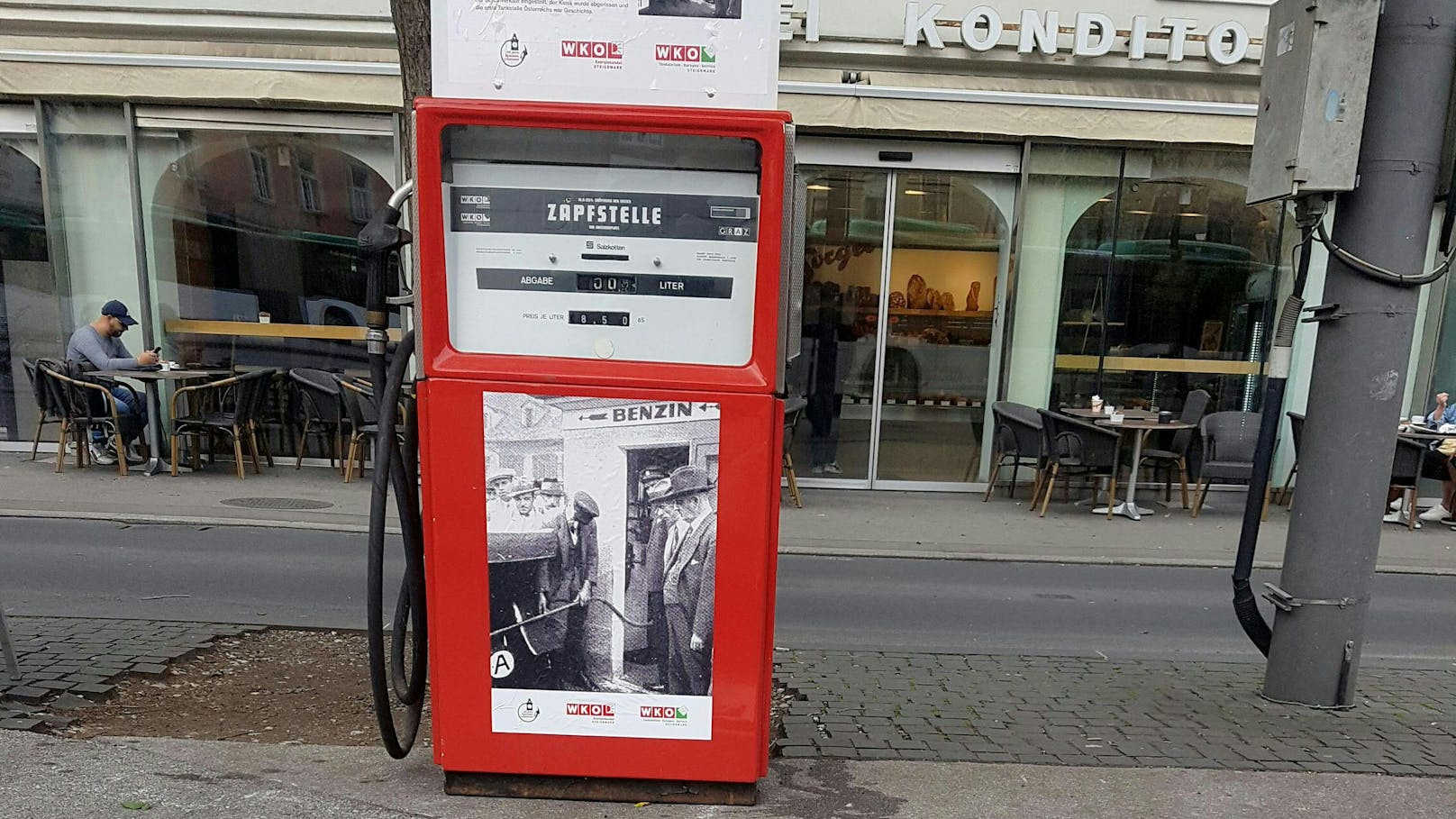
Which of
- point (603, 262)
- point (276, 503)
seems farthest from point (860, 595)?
point (276, 503)

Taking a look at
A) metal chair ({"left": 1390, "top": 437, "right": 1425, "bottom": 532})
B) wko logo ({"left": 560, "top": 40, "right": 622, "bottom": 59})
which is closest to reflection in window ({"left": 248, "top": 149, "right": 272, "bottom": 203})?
wko logo ({"left": 560, "top": 40, "right": 622, "bottom": 59})

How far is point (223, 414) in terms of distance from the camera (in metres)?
8.66

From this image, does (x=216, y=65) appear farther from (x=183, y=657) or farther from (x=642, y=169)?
(x=642, y=169)

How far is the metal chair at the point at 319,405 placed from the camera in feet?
28.0

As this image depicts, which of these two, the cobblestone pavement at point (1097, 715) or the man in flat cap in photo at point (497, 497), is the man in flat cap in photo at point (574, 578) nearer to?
the man in flat cap in photo at point (497, 497)

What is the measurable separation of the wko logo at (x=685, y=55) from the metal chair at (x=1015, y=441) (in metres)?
6.56

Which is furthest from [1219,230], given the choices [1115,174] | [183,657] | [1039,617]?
[183,657]

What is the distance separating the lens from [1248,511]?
12.2 ft

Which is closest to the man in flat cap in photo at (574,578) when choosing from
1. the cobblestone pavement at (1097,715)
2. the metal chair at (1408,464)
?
the cobblestone pavement at (1097,715)

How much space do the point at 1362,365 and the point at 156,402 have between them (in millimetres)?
9613

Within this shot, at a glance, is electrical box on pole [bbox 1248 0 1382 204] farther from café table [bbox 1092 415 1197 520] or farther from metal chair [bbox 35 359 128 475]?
metal chair [bbox 35 359 128 475]

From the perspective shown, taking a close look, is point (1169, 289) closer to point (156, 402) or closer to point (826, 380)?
point (826, 380)

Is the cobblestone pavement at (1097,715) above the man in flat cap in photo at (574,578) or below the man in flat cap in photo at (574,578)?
below

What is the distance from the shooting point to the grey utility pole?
3293mm
